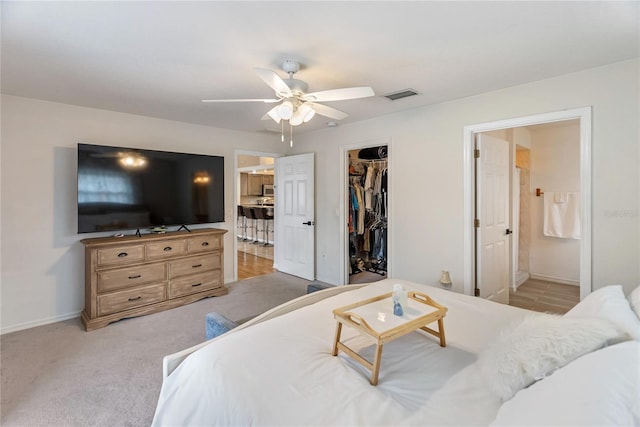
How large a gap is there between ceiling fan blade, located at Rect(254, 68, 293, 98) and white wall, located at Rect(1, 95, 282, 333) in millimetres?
2680

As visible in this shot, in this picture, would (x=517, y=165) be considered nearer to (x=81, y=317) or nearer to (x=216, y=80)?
(x=216, y=80)

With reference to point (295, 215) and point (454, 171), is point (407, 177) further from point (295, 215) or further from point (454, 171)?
point (295, 215)

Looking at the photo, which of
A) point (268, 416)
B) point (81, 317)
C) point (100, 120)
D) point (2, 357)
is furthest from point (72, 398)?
point (100, 120)

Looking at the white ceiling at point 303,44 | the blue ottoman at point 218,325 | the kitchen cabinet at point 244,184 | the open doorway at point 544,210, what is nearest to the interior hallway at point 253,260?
the kitchen cabinet at point 244,184

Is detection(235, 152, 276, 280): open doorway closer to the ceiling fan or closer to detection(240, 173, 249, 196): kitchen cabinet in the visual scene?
detection(240, 173, 249, 196): kitchen cabinet

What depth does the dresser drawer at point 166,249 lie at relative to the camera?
3388mm

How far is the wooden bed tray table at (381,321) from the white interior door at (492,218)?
188 centimetres

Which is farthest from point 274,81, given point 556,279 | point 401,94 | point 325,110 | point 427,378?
point 556,279

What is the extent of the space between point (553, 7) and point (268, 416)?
2.44 metres

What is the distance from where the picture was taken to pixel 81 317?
10.7 feet

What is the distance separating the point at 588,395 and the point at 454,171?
8.92 ft

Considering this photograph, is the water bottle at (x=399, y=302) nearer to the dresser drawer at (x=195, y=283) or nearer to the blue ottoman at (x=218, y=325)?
A: the blue ottoman at (x=218, y=325)

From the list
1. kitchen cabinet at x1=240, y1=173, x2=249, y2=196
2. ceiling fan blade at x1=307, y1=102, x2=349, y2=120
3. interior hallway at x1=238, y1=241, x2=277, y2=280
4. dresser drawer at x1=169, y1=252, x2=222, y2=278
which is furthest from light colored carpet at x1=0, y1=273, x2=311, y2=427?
kitchen cabinet at x1=240, y1=173, x2=249, y2=196

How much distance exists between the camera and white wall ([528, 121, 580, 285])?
14.4 ft
